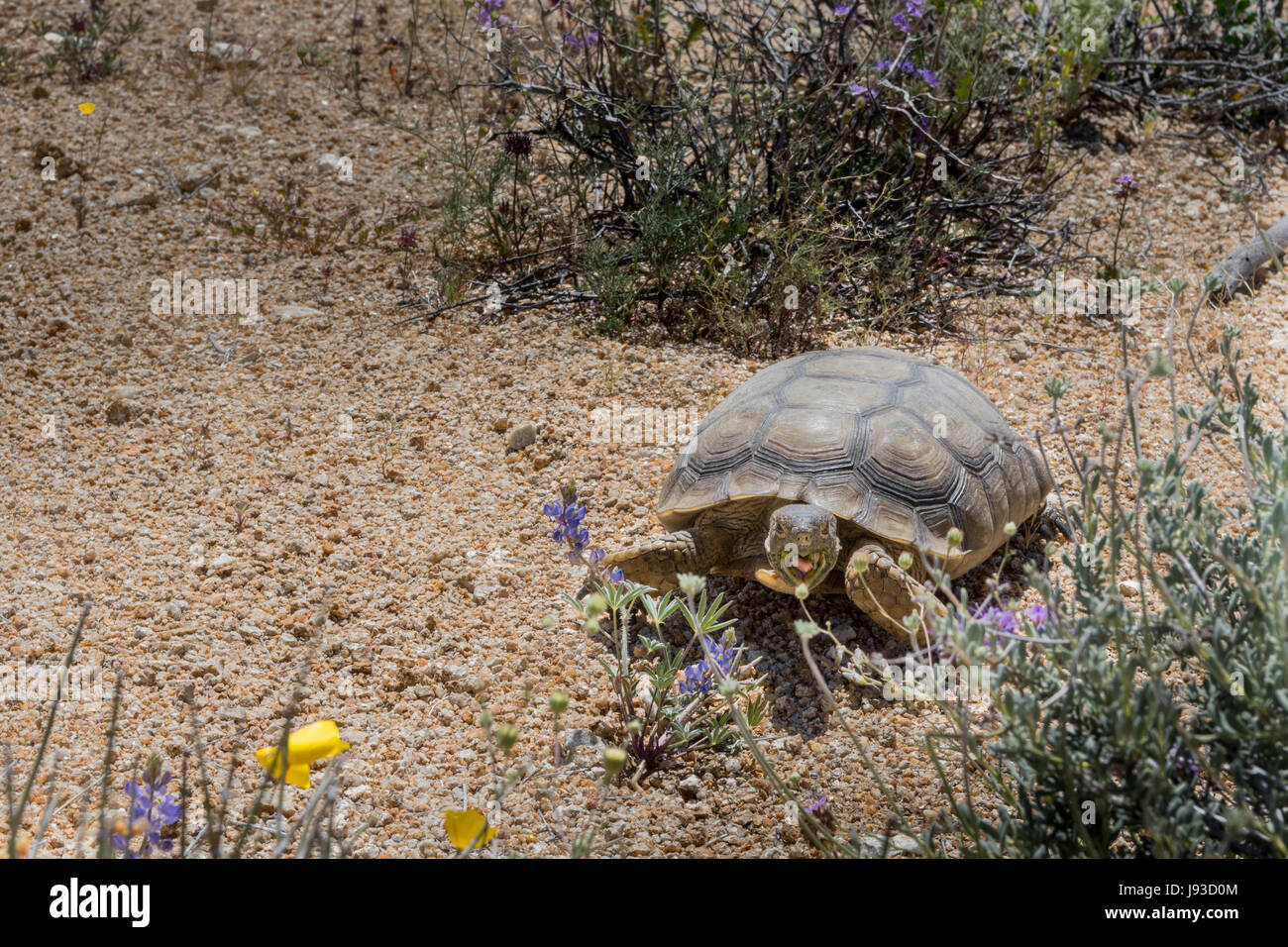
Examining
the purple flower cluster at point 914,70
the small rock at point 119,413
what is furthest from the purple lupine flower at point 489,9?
the small rock at point 119,413

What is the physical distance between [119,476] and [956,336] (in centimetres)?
363

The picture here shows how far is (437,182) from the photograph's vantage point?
6121 mm

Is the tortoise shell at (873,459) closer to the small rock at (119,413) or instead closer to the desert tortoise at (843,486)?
the desert tortoise at (843,486)

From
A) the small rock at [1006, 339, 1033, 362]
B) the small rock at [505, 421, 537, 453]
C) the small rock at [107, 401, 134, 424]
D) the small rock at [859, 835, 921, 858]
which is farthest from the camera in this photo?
the small rock at [1006, 339, 1033, 362]

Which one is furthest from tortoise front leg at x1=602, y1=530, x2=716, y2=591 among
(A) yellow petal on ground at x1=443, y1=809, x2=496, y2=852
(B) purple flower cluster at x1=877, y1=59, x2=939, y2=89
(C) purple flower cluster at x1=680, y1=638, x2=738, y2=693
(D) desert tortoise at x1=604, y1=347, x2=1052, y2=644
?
(B) purple flower cluster at x1=877, y1=59, x2=939, y2=89

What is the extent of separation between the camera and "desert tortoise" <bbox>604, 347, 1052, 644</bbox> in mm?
3105

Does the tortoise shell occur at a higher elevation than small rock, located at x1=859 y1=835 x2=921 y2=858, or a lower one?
higher

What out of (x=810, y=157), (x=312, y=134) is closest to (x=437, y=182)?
(x=312, y=134)

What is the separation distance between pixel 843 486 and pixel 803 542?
32cm

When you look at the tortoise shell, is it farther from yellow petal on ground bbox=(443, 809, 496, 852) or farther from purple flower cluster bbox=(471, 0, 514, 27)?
purple flower cluster bbox=(471, 0, 514, 27)

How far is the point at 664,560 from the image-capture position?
332 cm
